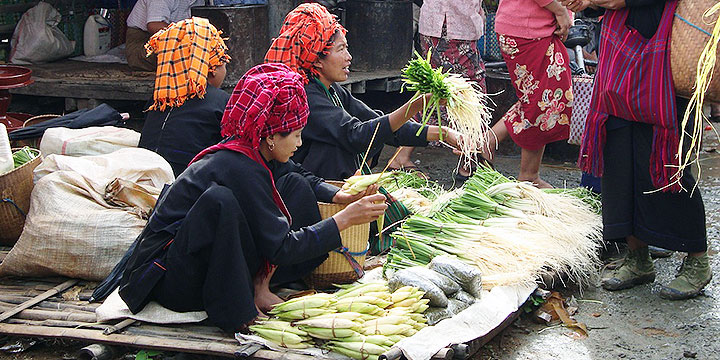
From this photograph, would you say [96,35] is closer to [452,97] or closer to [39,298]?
[39,298]

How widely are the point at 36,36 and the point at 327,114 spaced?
4980 millimetres

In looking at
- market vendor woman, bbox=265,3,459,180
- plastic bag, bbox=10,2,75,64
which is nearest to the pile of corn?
market vendor woman, bbox=265,3,459,180

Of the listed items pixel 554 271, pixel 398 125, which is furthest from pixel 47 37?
pixel 554 271

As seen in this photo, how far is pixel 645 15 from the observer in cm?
414

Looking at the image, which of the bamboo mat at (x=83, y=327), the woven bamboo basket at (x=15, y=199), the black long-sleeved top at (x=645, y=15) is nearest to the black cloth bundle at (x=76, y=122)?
the woven bamboo basket at (x=15, y=199)

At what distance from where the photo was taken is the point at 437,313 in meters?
3.79

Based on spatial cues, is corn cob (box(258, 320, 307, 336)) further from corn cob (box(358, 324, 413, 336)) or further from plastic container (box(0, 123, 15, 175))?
plastic container (box(0, 123, 15, 175))

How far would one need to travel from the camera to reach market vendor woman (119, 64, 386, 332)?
3457mm

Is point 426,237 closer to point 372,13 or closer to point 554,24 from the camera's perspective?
point 554,24

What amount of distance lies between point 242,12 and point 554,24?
9.38 feet

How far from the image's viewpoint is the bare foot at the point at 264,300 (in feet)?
12.4

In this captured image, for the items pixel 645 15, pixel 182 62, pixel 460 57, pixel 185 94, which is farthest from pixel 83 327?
pixel 460 57

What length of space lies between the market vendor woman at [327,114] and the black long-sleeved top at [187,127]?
1.80 feet

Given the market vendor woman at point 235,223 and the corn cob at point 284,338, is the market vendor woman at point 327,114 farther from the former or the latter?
the corn cob at point 284,338
